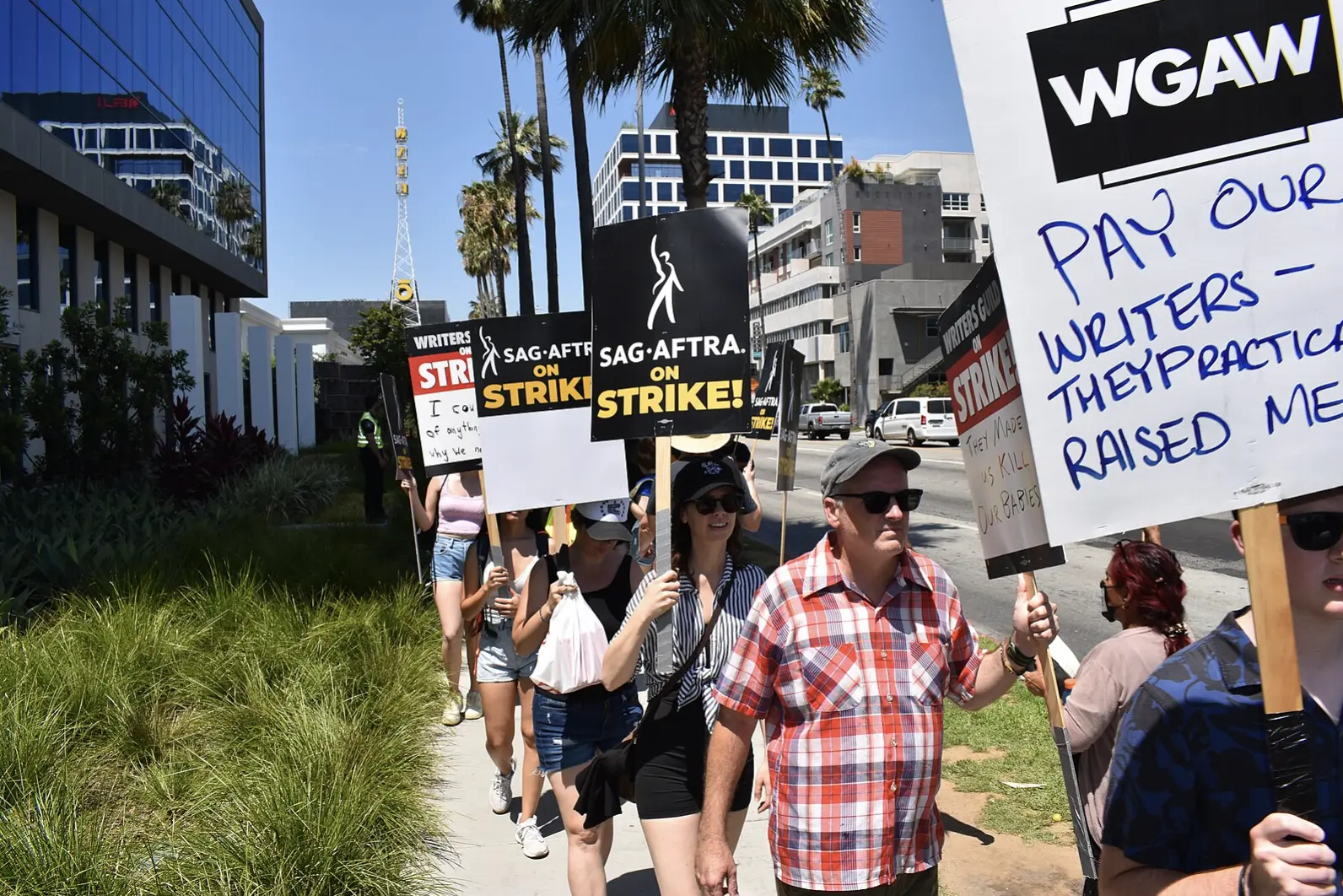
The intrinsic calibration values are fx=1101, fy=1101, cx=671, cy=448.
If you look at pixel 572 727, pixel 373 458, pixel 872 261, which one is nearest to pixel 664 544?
pixel 572 727

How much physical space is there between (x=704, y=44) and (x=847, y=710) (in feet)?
33.4

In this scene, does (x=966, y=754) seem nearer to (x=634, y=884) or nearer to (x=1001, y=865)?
(x=1001, y=865)

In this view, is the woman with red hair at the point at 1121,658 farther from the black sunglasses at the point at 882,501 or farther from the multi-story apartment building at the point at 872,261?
the multi-story apartment building at the point at 872,261

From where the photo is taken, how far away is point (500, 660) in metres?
5.63

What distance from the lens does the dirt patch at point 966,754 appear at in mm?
6137

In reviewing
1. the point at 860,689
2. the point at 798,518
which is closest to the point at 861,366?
the point at 798,518

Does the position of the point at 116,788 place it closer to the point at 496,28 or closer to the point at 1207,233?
the point at 1207,233

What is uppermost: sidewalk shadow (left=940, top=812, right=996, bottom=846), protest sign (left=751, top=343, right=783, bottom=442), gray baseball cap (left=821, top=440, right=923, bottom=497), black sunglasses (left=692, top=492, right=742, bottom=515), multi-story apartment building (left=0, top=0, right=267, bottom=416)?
multi-story apartment building (left=0, top=0, right=267, bottom=416)

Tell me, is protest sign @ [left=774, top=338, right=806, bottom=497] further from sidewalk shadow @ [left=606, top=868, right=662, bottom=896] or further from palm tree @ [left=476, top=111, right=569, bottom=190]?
palm tree @ [left=476, top=111, right=569, bottom=190]

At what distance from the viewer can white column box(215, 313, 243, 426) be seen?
22797 millimetres

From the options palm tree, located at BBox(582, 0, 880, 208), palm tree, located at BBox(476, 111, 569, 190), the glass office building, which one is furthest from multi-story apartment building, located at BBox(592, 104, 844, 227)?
palm tree, located at BBox(582, 0, 880, 208)

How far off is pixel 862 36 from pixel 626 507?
9.29 meters

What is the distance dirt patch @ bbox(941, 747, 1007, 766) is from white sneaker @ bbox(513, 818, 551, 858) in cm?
226

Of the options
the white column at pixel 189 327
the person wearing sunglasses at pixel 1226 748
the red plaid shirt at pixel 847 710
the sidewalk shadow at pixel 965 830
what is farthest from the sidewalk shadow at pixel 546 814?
the white column at pixel 189 327
